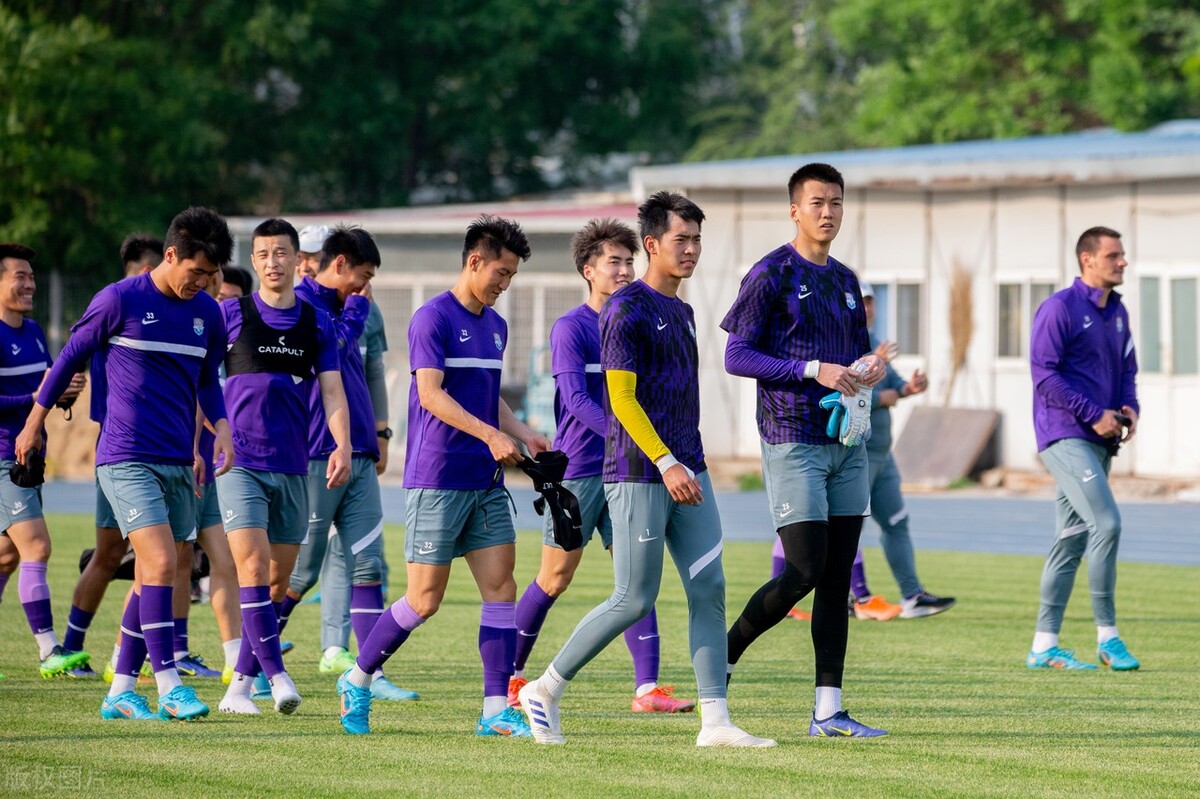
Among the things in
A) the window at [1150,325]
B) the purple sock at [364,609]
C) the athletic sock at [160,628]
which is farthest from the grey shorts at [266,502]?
the window at [1150,325]

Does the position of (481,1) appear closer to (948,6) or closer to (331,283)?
(948,6)

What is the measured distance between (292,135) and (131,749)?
35232 millimetres

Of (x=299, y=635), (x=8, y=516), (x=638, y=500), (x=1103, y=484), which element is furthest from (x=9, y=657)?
(x=1103, y=484)

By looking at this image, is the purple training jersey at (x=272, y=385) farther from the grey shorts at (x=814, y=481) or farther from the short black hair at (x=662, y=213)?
the grey shorts at (x=814, y=481)

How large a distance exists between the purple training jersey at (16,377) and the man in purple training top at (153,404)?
1712mm

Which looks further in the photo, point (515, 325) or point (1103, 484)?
point (515, 325)

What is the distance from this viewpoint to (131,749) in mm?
6934

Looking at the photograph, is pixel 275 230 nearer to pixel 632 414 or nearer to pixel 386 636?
pixel 386 636

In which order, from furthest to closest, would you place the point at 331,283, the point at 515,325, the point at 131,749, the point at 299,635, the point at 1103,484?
the point at 515,325, the point at 299,635, the point at 1103,484, the point at 331,283, the point at 131,749

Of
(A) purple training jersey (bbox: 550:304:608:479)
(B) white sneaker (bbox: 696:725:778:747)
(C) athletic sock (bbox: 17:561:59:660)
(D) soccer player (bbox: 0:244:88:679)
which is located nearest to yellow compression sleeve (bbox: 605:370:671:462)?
(B) white sneaker (bbox: 696:725:778:747)

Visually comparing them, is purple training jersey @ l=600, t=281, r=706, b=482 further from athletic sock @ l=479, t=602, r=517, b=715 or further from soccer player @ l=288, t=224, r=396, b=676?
soccer player @ l=288, t=224, r=396, b=676

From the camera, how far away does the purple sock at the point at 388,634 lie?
24.4 ft

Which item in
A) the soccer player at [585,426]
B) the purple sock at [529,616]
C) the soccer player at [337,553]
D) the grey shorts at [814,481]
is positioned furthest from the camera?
the soccer player at [337,553]

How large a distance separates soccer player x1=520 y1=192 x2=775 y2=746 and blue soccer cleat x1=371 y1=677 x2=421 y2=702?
4.98ft
